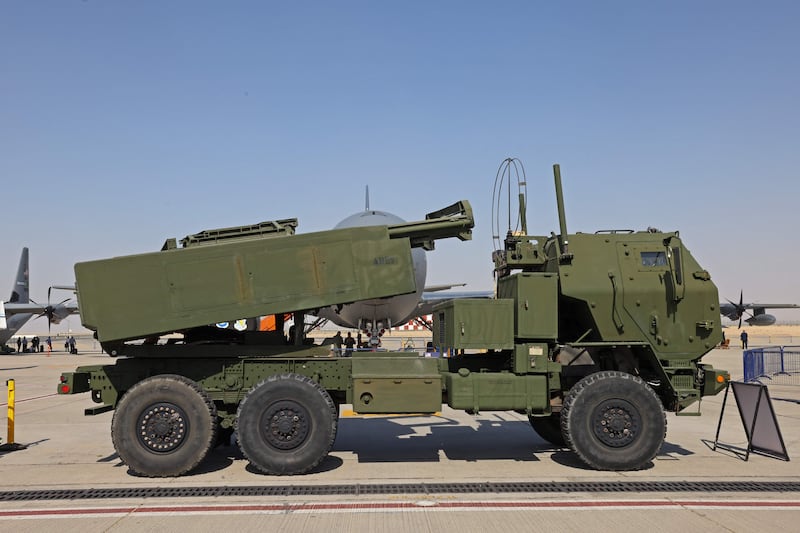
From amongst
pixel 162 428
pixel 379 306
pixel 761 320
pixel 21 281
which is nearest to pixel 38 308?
pixel 21 281

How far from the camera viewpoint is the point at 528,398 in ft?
24.9

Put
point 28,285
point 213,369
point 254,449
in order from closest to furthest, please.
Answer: point 254,449, point 213,369, point 28,285

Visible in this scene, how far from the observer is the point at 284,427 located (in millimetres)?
7016

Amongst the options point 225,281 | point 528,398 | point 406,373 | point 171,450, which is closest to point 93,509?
point 171,450

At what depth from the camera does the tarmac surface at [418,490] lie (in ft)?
17.5

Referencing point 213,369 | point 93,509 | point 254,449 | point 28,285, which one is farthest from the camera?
point 28,285

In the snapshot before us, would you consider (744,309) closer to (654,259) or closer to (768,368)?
(768,368)

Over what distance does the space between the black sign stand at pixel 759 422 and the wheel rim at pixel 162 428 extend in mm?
7132

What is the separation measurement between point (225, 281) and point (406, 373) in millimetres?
2570

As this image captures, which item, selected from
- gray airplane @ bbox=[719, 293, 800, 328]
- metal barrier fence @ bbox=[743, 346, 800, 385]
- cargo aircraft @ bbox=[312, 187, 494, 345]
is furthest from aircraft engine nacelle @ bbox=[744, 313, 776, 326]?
cargo aircraft @ bbox=[312, 187, 494, 345]

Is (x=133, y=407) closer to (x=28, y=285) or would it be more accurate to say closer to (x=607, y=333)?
(x=607, y=333)

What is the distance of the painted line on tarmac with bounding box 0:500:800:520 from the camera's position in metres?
5.62

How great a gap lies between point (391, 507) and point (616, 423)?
3187mm

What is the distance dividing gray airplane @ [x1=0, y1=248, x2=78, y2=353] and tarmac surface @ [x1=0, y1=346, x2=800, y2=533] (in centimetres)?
→ 3566
